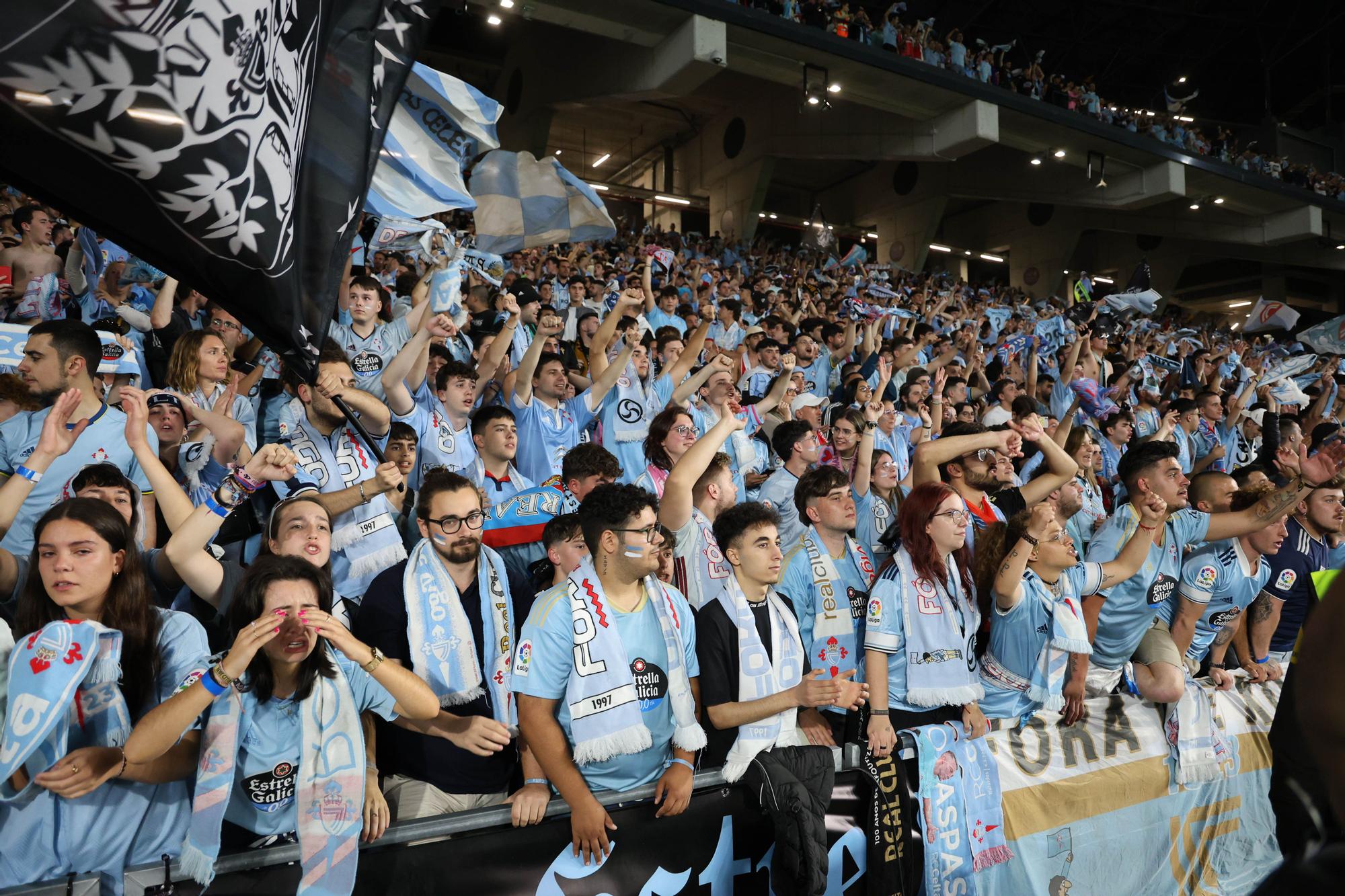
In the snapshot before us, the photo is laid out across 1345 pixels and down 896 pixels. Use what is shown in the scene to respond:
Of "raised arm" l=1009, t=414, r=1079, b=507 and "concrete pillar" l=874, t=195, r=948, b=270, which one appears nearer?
"raised arm" l=1009, t=414, r=1079, b=507

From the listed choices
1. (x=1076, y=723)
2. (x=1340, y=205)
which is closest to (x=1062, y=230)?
(x=1340, y=205)

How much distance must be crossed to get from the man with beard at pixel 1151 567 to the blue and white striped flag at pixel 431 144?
423 centimetres

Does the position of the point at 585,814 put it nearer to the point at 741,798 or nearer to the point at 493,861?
the point at 493,861

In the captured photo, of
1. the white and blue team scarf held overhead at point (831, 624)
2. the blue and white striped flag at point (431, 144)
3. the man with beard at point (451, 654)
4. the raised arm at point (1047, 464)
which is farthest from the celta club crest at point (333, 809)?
the raised arm at point (1047, 464)

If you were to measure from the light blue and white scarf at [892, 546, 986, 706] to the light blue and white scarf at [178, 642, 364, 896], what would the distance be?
249cm

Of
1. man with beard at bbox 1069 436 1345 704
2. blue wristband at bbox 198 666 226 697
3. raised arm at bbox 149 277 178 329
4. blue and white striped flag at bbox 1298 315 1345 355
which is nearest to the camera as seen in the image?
blue wristband at bbox 198 666 226 697

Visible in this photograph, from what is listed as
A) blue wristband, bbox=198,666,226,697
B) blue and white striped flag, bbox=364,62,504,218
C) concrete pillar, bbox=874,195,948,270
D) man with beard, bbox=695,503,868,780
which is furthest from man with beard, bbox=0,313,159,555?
concrete pillar, bbox=874,195,948,270

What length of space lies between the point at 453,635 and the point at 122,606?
1187 mm

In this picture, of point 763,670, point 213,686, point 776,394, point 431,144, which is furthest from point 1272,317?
point 213,686

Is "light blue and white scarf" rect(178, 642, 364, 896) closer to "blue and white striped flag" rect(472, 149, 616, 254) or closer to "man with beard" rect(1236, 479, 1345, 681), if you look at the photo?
"man with beard" rect(1236, 479, 1345, 681)

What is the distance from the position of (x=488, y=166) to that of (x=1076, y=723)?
20.3 ft

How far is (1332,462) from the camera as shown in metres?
6.13

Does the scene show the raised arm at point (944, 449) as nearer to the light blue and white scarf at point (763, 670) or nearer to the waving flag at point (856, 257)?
the light blue and white scarf at point (763, 670)

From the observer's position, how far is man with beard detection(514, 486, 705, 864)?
3.29m
